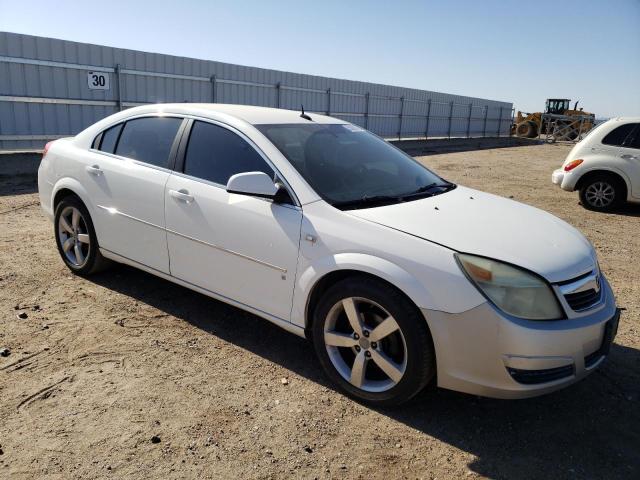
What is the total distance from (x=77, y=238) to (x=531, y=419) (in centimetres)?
388

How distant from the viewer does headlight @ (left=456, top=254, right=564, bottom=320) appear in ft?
8.43

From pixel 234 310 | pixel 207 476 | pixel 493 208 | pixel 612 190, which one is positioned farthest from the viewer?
pixel 612 190

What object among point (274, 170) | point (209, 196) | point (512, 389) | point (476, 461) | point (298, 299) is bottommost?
point (476, 461)

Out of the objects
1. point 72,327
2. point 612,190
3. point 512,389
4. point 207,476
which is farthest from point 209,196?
point 612,190

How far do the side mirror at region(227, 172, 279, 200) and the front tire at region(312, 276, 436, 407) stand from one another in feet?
2.30

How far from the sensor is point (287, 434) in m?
2.72

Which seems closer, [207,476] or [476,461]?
[207,476]

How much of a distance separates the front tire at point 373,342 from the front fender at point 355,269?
7cm

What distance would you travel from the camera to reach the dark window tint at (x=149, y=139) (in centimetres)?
395

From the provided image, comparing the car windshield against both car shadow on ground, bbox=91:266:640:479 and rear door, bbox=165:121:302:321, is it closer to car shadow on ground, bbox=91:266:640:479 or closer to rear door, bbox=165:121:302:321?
rear door, bbox=165:121:302:321

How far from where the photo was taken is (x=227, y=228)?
3367 millimetres

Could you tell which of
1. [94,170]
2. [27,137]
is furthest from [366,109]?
[94,170]

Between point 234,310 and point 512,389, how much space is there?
7.62 ft

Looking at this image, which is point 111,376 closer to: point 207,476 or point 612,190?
point 207,476
